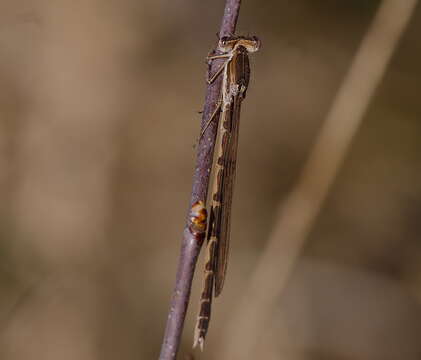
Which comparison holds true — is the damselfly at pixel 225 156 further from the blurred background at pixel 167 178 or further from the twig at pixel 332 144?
the twig at pixel 332 144

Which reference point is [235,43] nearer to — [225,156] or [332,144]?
[225,156]

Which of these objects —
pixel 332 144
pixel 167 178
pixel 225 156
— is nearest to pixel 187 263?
pixel 225 156

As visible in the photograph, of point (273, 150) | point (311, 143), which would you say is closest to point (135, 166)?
point (273, 150)

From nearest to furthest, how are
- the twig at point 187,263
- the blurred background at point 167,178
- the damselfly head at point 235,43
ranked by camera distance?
the twig at point 187,263 < the damselfly head at point 235,43 < the blurred background at point 167,178

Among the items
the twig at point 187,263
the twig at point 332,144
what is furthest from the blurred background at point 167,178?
the twig at point 187,263

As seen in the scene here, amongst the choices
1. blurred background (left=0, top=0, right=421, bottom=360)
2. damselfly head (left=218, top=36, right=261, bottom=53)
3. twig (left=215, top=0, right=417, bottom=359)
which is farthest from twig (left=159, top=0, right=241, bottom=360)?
twig (left=215, top=0, right=417, bottom=359)

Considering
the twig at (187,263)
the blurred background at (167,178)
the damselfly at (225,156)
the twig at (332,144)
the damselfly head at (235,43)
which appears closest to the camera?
the twig at (187,263)

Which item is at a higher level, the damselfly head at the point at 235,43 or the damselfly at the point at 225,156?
the damselfly head at the point at 235,43

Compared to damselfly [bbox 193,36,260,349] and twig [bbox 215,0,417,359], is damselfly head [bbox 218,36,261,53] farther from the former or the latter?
twig [bbox 215,0,417,359]
